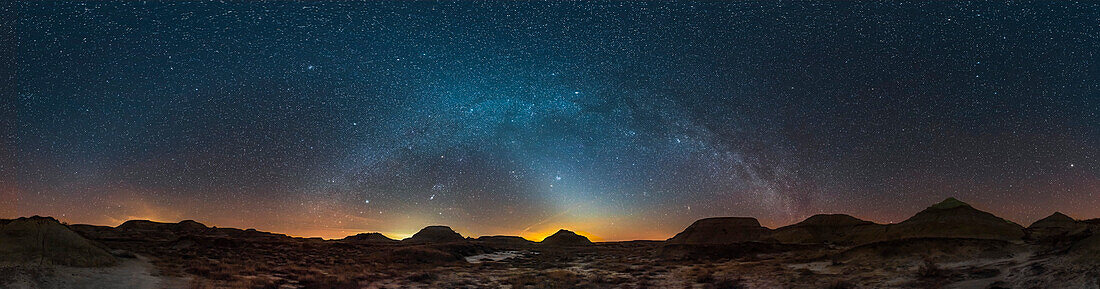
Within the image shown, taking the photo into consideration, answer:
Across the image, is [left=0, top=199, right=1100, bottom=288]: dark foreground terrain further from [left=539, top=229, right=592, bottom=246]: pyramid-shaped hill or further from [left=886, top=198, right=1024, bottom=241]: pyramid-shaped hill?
[left=539, top=229, right=592, bottom=246]: pyramid-shaped hill

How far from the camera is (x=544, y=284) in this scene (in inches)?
996

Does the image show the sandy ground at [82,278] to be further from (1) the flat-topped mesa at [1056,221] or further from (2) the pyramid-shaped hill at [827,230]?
(1) the flat-topped mesa at [1056,221]

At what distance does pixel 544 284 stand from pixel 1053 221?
59.6 meters

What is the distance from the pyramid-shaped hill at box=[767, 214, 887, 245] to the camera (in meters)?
53.7

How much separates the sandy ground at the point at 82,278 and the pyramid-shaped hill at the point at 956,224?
48.0m

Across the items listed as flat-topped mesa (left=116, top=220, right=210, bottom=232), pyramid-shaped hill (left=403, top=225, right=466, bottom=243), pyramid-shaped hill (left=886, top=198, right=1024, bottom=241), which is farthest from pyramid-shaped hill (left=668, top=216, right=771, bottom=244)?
flat-topped mesa (left=116, top=220, right=210, bottom=232)

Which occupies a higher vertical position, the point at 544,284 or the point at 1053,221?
the point at 1053,221

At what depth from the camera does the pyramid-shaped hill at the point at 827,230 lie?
53.7 meters

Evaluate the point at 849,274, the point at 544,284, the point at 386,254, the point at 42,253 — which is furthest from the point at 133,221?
the point at 849,274

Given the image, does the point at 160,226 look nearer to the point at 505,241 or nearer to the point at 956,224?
the point at 505,241

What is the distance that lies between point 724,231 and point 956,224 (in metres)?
26.6

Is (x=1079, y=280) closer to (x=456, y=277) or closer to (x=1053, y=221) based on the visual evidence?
(x=456, y=277)

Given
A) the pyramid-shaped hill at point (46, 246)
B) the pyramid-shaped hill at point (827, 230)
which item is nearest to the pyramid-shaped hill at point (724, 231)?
the pyramid-shaped hill at point (827, 230)

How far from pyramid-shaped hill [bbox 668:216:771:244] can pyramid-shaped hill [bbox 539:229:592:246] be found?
38234 mm
